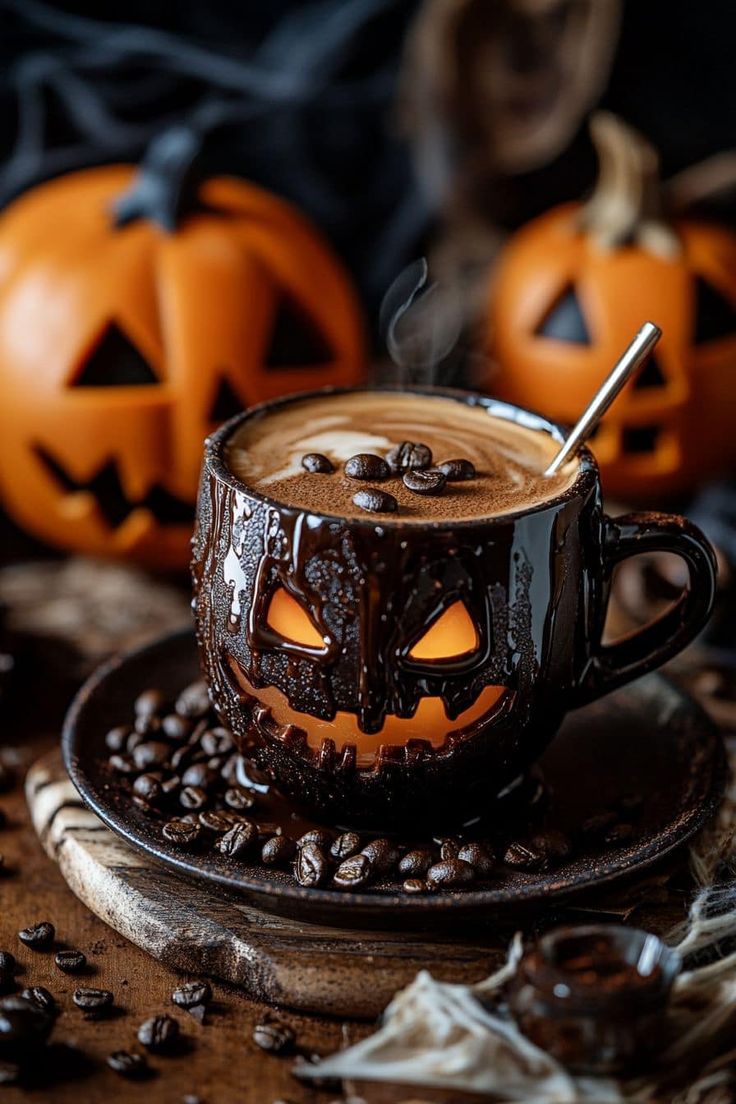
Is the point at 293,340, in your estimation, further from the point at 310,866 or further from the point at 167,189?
the point at 310,866

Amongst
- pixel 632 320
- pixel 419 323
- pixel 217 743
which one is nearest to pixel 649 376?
pixel 632 320

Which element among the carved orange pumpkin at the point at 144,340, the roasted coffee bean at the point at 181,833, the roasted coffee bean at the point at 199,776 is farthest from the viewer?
the carved orange pumpkin at the point at 144,340

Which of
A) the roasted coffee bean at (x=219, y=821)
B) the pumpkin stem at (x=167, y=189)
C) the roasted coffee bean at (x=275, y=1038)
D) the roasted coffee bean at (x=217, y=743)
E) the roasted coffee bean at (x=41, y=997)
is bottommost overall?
the roasted coffee bean at (x=41, y=997)

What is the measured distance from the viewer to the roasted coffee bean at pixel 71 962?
122 cm

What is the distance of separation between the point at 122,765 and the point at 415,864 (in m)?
0.34

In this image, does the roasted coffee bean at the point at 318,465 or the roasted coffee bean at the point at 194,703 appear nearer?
the roasted coffee bean at the point at 318,465

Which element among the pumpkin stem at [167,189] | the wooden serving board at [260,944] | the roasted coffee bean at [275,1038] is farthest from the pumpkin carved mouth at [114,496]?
the roasted coffee bean at [275,1038]

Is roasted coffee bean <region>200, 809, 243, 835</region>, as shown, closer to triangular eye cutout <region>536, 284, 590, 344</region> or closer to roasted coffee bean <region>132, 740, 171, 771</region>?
roasted coffee bean <region>132, 740, 171, 771</region>

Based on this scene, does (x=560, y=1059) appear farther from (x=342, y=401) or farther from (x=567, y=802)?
(x=342, y=401)

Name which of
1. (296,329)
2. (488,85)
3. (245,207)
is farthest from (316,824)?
(488,85)

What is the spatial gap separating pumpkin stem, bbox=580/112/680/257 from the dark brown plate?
2.90 feet

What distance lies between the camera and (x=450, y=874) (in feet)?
3.89

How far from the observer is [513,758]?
1.27 m

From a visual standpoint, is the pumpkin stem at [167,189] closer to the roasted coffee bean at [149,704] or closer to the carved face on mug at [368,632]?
the roasted coffee bean at [149,704]
